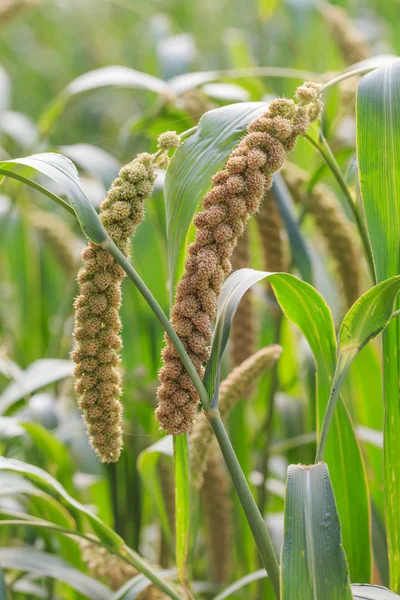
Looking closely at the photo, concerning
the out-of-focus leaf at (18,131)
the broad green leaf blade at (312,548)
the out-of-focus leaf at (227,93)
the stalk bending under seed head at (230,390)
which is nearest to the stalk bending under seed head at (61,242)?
the out-of-focus leaf at (18,131)

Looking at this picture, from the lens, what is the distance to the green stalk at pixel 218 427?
0.63 m

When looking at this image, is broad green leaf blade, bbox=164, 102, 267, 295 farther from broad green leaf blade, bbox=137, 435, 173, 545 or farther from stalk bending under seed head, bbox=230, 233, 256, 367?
stalk bending under seed head, bbox=230, 233, 256, 367

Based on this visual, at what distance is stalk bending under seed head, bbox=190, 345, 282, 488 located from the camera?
0.98 m

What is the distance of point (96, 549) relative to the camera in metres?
1.08

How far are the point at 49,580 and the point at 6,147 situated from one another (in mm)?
2002

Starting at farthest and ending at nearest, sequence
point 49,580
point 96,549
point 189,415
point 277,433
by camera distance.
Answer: point 277,433 → point 49,580 → point 96,549 → point 189,415

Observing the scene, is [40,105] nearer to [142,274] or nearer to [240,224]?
[142,274]

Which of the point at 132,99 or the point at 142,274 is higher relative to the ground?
the point at 132,99

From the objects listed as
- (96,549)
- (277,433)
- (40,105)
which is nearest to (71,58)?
(40,105)

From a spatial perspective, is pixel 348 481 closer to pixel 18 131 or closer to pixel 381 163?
pixel 381 163

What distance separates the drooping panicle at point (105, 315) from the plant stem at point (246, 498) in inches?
3.6

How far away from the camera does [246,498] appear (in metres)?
0.69

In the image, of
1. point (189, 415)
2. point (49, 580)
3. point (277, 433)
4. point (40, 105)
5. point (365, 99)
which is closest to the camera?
point (189, 415)

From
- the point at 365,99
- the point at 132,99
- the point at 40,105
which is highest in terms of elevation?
the point at 132,99
